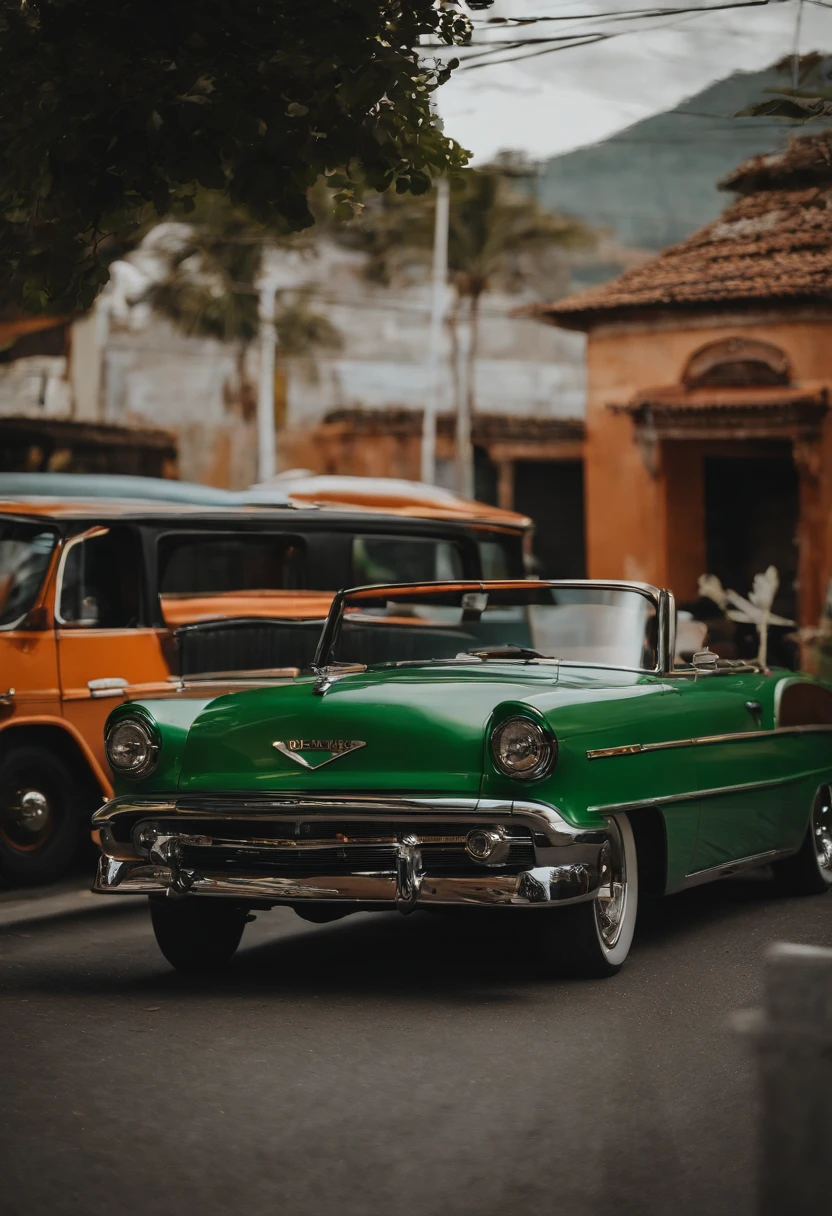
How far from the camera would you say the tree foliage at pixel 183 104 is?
261 inches

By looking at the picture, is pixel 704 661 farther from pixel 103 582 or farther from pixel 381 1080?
pixel 103 582

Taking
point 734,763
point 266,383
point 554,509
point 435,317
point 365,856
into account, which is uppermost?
point 435,317

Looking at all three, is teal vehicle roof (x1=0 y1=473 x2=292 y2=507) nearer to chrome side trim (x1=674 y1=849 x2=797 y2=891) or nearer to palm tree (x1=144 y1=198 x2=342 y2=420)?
chrome side trim (x1=674 y1=849 x2=797 y2=891)

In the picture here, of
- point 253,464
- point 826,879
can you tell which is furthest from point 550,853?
point 253,464

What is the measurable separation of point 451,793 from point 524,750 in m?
0.28

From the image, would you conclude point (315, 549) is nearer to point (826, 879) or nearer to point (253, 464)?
point (826, 879)

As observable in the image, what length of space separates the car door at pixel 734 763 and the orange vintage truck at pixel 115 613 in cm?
191

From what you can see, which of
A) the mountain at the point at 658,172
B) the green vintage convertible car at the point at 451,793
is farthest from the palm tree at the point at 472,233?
the green vintage convertible car at the point at 451,793

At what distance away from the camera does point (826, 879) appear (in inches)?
313

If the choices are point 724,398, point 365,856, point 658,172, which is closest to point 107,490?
point 365,856

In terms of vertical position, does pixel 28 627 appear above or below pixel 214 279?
below

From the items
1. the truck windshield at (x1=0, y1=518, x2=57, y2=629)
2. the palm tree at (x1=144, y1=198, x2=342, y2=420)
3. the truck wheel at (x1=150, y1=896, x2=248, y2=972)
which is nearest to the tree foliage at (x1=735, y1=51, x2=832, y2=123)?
the truck windshield at (x1=0, y1=518, x2=57, y2=629)

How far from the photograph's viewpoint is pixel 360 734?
5.70 metres

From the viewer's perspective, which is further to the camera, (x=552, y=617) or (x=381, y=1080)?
(x=552, y=617)
